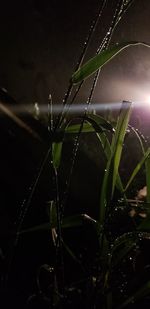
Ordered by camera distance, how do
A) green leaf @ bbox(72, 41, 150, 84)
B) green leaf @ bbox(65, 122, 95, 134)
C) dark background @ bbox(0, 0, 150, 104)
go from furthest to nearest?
dark background @ bbox(0, 0, 150, 104) < green leaf @ bbox(65, 122, 95, 134) < green leaf @ bbox(72, 41, 150, 84)

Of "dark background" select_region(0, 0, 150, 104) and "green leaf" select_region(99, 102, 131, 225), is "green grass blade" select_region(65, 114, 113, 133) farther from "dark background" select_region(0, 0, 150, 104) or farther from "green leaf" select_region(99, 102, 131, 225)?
"dark background" select_region(0, 0, 150, 104)

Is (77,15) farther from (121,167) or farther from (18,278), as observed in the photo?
(18,278)

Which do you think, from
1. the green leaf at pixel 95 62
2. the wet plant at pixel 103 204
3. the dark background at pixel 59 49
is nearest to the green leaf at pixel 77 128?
the wet plant at pixel 103 204

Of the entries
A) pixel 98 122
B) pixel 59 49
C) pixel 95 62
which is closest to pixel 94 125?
pixel 98 122

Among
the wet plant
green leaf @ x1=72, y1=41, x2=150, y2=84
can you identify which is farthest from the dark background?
green leaf @ x1=72, y1=41, x2=150, y2=84

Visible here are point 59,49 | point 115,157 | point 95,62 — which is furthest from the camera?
point 59,49

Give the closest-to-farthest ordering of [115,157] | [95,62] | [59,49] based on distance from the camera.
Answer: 1. [95,62]
2. [115,157]
3. [59,49]

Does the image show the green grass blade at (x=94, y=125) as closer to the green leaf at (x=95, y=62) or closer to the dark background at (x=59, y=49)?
the green leaf at (x=95, y=62)

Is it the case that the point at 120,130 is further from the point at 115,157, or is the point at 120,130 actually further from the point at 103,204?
the point at 103,204

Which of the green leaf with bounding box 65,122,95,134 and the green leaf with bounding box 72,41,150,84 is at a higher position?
the green leaf with bounding box 72,41,150,84

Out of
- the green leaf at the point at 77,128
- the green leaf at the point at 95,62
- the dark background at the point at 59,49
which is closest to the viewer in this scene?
the green leaf at the point at 95,62

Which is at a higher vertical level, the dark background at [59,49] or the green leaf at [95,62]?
the dark background at [59,49]
